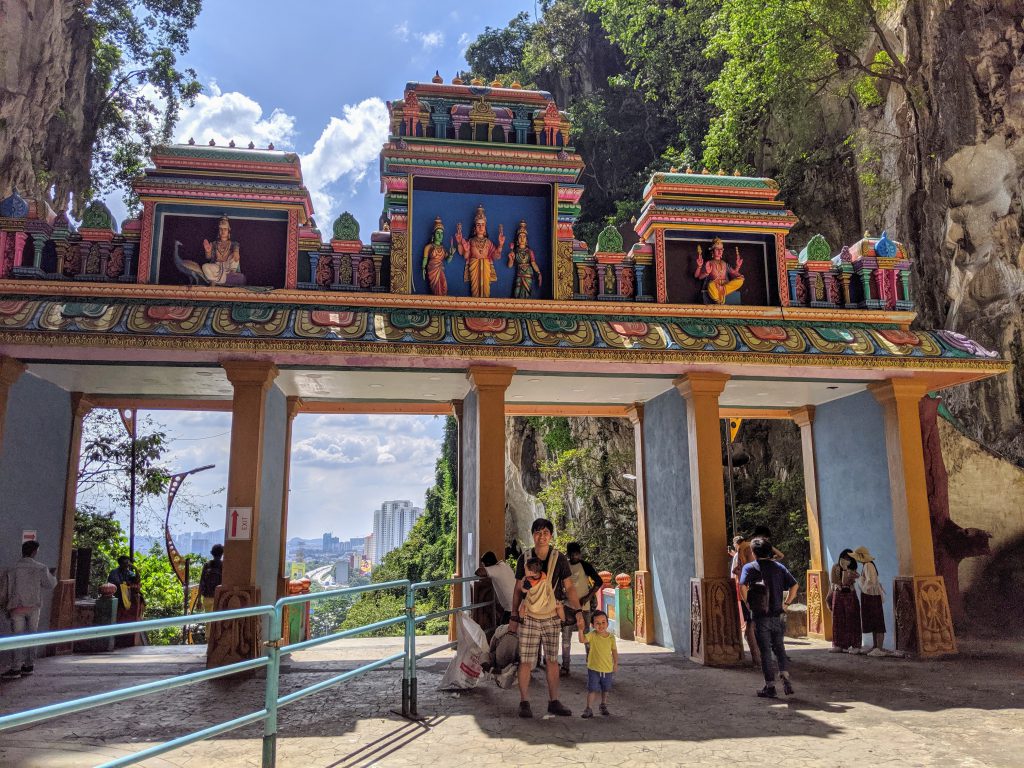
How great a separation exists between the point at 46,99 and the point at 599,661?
58.9 feet

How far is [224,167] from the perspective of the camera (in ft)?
32.2

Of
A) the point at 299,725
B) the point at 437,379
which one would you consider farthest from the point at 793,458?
the point at 299,725

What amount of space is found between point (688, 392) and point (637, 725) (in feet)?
15.8

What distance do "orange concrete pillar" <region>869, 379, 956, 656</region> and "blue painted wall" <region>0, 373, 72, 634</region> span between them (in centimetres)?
1071

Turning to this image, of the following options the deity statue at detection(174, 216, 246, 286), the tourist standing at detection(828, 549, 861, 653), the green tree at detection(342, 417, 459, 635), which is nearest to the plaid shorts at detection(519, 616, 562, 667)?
the tourist standing at detection(828, 549, 861, 653)

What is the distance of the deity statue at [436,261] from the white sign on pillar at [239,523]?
3482 mm

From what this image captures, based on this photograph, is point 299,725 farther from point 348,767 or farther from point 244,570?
point 244,570

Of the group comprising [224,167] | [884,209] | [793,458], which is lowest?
[793,458]

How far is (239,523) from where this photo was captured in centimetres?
862

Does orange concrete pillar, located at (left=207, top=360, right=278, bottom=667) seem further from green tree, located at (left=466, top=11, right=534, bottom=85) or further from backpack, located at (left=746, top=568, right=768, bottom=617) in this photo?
green tree, located at (left=466, top=11, right=534, bottom=85)

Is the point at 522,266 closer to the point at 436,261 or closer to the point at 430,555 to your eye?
the point at 436,261

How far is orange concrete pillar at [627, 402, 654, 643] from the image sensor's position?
37.7ft

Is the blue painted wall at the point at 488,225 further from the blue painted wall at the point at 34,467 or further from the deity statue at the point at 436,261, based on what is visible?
the blue painted wall at the point at 34,467

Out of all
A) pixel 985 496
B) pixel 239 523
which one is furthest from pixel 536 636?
pixel 985 496
